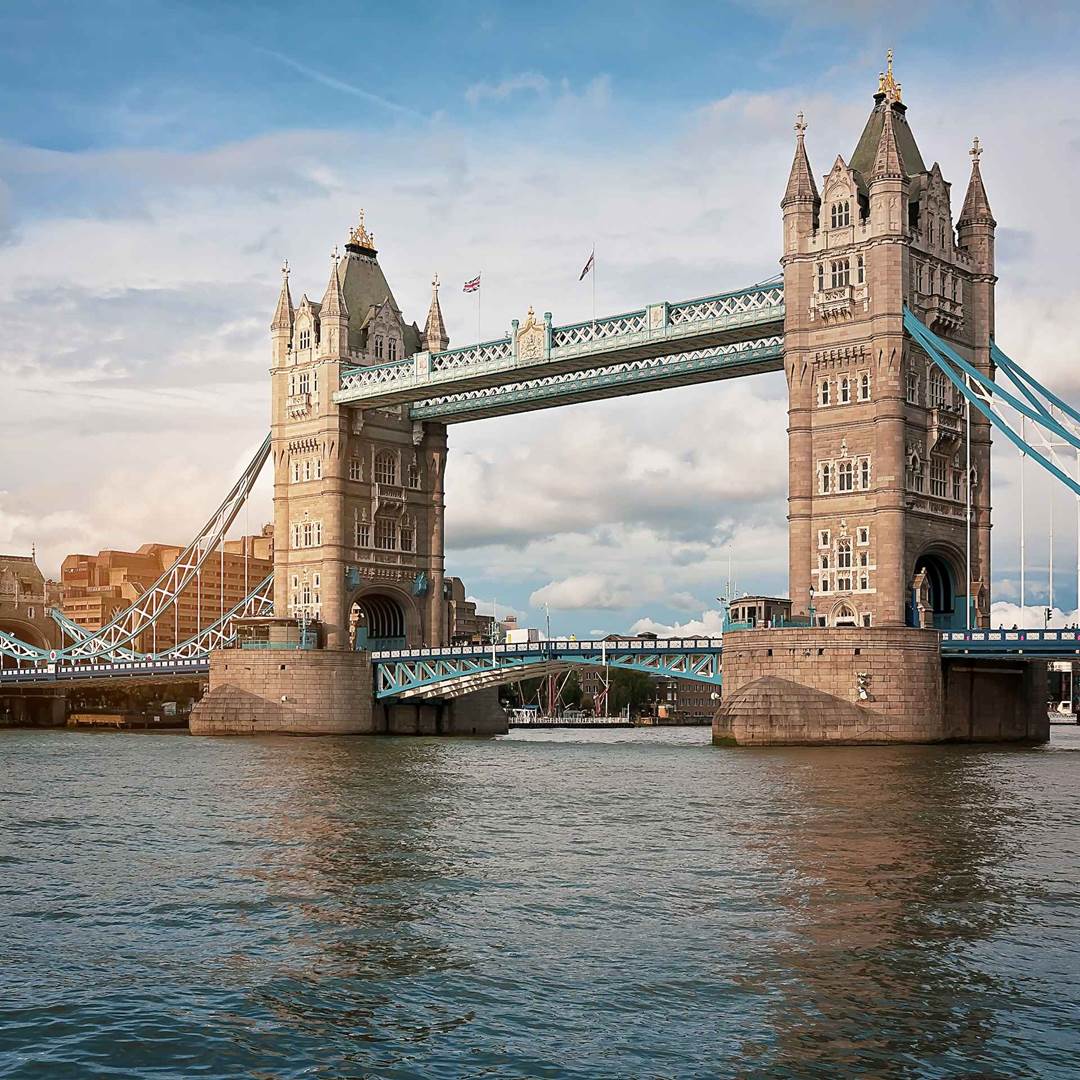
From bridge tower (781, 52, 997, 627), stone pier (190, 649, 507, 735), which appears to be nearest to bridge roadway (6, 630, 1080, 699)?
stone pier (190, 649, 507, 735)

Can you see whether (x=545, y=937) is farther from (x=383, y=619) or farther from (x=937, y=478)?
(x=383, y=619)

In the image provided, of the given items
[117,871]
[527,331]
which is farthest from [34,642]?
[117,871]

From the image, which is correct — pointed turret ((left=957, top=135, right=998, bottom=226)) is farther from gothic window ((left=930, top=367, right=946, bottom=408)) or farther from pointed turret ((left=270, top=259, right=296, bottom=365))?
pointed turret ((left=270, top=259, right=296, bottom=365))

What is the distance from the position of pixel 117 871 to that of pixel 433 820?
10.8 metres

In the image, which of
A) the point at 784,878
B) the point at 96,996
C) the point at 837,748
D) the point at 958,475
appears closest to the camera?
the point at 96,996

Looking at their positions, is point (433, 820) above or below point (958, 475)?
below

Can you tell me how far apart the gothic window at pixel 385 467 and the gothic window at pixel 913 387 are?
38762mm

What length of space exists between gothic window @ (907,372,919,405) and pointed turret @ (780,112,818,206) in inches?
404

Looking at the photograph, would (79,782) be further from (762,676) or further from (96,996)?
(96,996)

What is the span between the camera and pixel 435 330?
341 feet

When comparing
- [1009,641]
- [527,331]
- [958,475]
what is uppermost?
[527,331]

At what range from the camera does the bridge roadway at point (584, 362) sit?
258ft

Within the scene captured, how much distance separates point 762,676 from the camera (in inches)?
2724

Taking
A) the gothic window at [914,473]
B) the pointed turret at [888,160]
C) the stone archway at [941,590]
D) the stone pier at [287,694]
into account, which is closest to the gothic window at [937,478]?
the gothic window at [914,473]
